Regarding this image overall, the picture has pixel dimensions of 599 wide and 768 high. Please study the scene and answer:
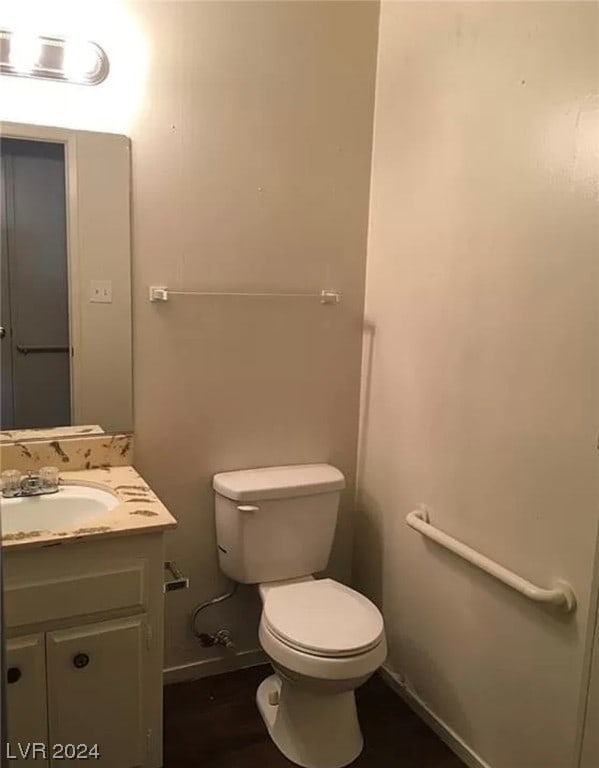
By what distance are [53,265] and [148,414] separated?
54 cm

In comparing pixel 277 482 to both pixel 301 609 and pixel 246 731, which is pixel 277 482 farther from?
pixel 246 731

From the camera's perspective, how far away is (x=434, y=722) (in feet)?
6.63

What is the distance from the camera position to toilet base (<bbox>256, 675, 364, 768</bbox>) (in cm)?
187

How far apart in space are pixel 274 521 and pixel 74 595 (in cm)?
73

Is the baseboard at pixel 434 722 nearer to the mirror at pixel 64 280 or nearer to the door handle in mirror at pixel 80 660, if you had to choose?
the door handle in mirror at pixel 80 660

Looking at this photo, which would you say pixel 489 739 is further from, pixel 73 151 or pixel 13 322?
pixel 73 151

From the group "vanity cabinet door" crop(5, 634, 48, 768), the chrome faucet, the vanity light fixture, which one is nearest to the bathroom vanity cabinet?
"vanity cabinet door" crop(5, 634, 48, 768)

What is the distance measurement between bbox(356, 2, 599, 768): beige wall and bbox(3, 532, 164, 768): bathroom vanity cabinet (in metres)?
0.88

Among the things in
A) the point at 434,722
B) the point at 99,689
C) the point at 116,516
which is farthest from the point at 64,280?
the point at 434,722

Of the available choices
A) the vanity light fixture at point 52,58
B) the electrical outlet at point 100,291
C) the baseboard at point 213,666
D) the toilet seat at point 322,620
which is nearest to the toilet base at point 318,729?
the toilet seat at point 322,620

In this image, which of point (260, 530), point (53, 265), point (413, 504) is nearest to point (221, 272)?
point (53, 265)

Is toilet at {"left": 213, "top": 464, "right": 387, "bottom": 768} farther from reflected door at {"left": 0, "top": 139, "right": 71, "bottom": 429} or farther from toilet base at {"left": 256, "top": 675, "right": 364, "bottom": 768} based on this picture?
reflected door at {"left": 0, "top": 139, "right": 71, "bottom": 429}

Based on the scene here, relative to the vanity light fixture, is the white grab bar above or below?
below

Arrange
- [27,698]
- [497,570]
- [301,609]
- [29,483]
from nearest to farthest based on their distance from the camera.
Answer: [27,698] < [497,570] < [29,483] < [301,609]
